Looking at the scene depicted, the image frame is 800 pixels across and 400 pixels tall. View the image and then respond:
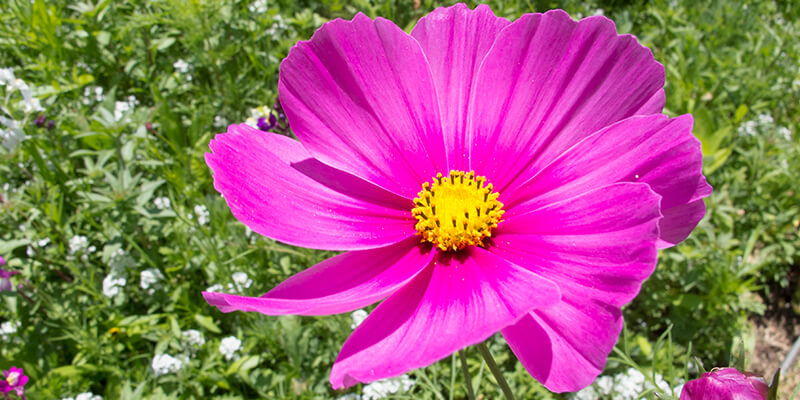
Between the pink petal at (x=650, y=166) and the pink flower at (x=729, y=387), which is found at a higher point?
the pink petal at (x=650, y=166)

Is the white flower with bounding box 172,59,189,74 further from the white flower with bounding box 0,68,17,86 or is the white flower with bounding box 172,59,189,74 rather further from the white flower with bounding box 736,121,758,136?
the white flower with bounding box 736,121,758,136

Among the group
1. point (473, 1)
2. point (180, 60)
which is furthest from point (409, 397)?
point (180, 60)

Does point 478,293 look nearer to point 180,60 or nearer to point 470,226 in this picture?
point 470,226

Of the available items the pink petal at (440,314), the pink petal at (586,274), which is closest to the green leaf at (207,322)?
the pink petal at (440,314)

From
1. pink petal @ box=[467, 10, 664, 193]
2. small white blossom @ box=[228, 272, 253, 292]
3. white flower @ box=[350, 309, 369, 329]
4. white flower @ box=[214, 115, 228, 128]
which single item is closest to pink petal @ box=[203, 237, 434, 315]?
pink petal @ box=[467, 10, 664, 193]

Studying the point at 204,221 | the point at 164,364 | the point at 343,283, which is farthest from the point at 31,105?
the point at 343,283

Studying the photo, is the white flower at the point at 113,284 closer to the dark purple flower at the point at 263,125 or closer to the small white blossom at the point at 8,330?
the small white blossom at the point at 8,330

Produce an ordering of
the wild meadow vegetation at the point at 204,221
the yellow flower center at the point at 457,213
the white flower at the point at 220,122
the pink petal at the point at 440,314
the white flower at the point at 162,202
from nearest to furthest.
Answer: the pink petal at the point at 440,314
the yellow flower center at the point at 457,213
the wild meadow vegetation at the point at 204,221
the white flower at the point at 162,202
the white flower at the point at 220,122
